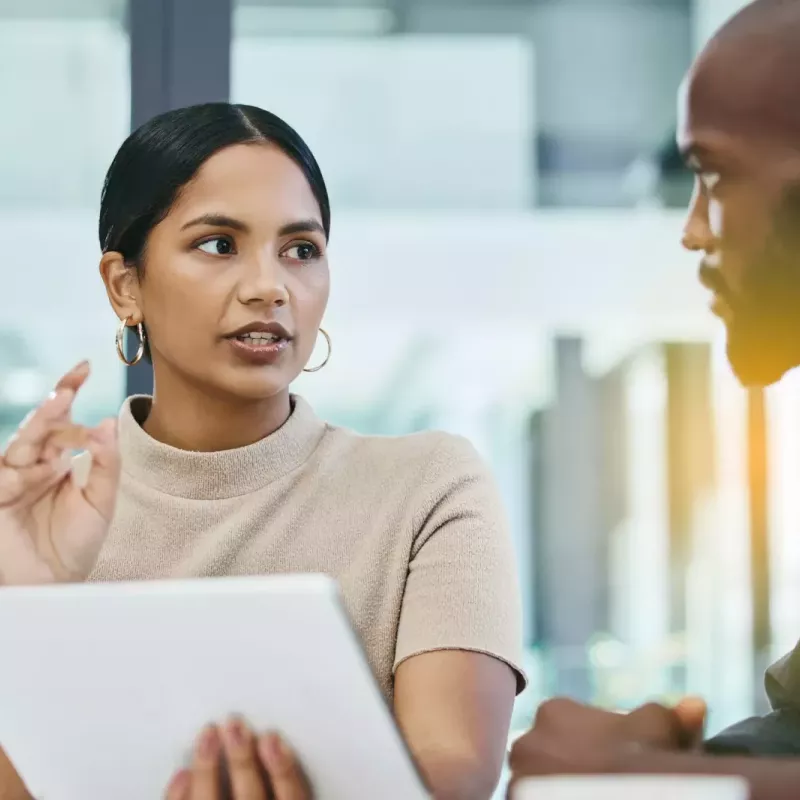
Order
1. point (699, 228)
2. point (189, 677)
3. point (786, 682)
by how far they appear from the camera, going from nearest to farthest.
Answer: point (189, 677) < point (786, 682) < point (699, 228)

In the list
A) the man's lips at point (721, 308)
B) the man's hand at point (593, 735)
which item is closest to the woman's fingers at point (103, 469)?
the man's hand at point (593, 735)

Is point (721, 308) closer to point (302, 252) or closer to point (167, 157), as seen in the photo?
point (302, 252)

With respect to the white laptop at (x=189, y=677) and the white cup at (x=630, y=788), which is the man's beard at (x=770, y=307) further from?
the white laptop at (x=189, y=677)

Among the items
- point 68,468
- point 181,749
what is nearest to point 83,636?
point 181,749

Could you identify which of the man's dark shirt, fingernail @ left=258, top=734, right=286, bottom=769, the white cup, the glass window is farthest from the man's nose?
the glass window

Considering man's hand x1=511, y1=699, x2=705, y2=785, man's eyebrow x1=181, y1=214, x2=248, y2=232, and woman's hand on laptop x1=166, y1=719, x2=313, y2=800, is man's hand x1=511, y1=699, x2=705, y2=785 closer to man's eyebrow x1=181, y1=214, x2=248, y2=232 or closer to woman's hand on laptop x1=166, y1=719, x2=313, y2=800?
woman's hand on laptop x1=166, y1=719, x2=313, y2=800

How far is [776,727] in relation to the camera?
0.91 metres

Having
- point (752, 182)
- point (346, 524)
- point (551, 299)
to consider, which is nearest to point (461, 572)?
point (346, 524)

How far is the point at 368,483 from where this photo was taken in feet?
4.32

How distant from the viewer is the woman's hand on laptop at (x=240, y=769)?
80 centimetres

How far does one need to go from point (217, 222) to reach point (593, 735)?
68 centimetres

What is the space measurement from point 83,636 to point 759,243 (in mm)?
643

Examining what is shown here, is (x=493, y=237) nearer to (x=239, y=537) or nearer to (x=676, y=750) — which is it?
(x=239, y=537)

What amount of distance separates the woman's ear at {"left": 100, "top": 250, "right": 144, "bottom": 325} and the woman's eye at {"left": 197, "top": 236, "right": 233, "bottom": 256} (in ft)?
0.34
